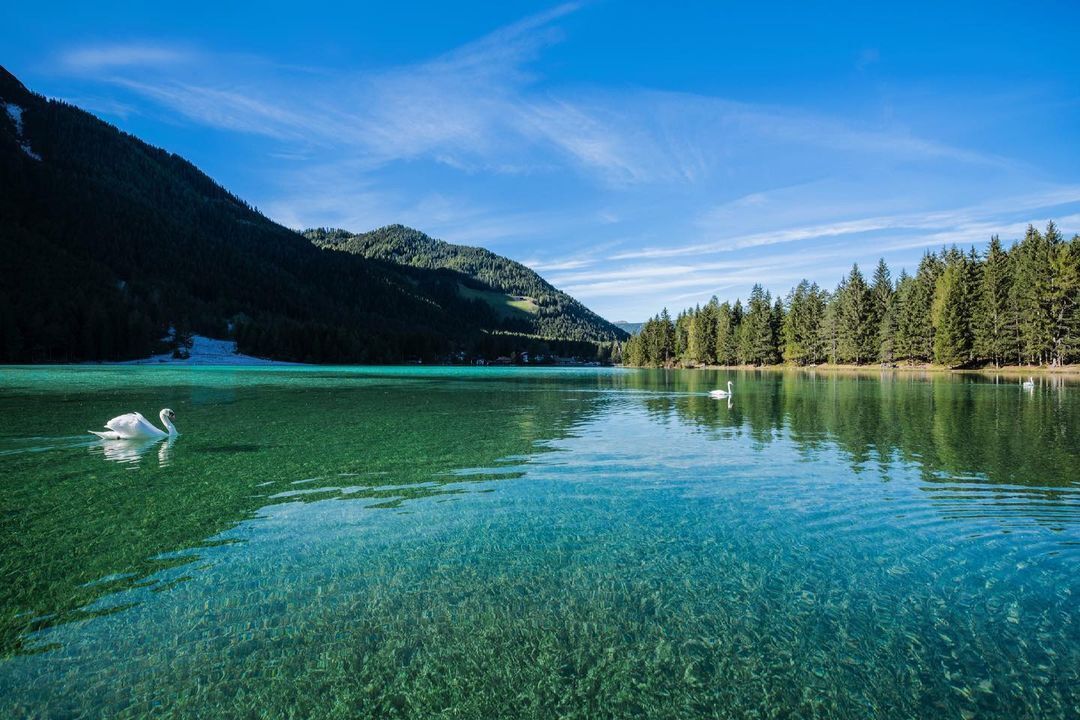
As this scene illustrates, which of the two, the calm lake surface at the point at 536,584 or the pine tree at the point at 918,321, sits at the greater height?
the pine tree at the point at 918,321

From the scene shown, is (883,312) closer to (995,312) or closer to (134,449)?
(995,312)

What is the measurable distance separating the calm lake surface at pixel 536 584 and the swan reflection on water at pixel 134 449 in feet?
0.58

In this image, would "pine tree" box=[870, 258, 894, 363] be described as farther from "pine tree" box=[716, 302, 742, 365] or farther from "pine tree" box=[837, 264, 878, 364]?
"pine tree" box=[716, 302, 742, 365]

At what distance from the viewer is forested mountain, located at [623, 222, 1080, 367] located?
248 feet

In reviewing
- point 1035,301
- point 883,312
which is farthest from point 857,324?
point 1035,301

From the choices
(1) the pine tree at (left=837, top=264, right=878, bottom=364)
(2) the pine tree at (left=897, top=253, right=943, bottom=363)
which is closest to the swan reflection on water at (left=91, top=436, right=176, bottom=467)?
(2) the pine tree at (left=897, top=253, right=943, bottom=363)

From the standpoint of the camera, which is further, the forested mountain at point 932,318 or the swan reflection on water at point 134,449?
the forested mountain at point 932,318

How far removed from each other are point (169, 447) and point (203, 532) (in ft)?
35.0

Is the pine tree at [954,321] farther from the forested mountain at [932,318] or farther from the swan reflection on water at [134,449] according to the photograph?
the swan reflection on water at [134,449]

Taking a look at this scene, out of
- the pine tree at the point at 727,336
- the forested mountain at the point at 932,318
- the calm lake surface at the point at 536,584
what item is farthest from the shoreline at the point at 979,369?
the calm lake surface at the point at 536,584

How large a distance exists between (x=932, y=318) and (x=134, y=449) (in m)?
108

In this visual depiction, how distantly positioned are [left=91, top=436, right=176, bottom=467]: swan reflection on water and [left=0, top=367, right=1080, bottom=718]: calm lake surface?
18cm

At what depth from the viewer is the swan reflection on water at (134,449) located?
1672cm

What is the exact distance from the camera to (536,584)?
26.6 ft
